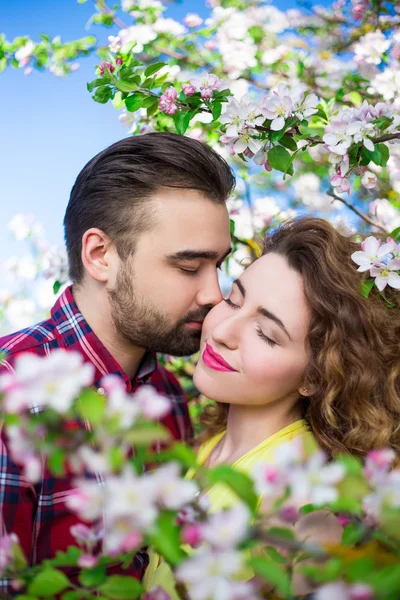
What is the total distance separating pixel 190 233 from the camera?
7.25 ft

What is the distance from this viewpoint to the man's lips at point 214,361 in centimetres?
184

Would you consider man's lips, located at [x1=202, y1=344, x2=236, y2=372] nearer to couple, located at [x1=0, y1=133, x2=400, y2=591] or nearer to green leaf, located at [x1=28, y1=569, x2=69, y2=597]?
couple, located at [x1=0, y1=133, x2=400, y2=591]

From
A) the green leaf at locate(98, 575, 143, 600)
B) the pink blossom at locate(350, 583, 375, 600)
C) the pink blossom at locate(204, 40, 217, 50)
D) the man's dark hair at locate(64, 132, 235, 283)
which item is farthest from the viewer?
the pink blossom at locate(204, 40, 217, 50)

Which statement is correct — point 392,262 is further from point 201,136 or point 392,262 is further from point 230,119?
point 201,136

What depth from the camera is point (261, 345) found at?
1.80 m

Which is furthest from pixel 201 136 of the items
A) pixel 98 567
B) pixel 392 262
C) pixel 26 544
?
pixel 98 567

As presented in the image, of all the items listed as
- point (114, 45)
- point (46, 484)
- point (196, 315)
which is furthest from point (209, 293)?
point (114, 45)

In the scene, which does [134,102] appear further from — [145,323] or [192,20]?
[192,20]

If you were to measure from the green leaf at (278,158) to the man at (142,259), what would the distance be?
388mm

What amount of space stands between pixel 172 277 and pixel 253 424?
0.59 metres

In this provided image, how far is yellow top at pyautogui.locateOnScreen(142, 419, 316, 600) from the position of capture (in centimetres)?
165

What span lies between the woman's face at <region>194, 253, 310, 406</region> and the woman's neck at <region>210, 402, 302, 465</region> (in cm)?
8

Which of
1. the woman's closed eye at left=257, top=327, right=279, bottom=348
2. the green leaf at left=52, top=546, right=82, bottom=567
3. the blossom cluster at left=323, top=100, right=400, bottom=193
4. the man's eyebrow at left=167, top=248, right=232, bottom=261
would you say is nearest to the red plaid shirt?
the man's eyebrow at left=167, top=248, right=232, bottom=261

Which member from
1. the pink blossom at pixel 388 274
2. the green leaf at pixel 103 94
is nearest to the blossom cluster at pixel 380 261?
the pink blossom at pixel 388 274
